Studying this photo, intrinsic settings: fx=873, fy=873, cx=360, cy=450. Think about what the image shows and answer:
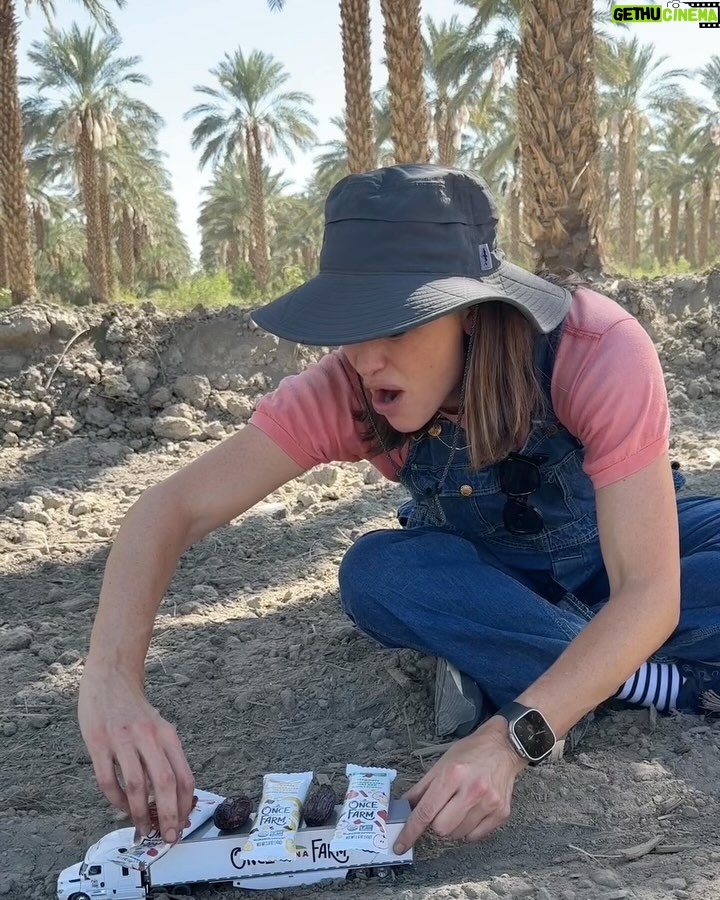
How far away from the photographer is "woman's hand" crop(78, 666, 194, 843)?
4.76ft

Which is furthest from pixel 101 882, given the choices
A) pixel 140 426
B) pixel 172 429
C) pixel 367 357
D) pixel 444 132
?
pixel 444 132

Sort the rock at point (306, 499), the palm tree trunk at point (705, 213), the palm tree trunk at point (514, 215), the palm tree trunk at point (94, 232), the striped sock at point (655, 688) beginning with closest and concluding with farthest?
the striped sock at point (655, 688)
the rock at point (306, 499)
the palm tree trunk at point (94, 232)
the palm tree trunk at point (514, 215)
the palm tree trunk at point (705, 213)

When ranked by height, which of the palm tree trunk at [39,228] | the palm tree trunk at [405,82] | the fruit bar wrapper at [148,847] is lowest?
the fruit bar wrapper at [148,847]

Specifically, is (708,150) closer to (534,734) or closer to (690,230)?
(690,230)

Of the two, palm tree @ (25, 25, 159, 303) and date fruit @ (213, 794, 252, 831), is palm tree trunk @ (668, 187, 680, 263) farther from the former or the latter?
date fruit @ (213, 794, 252, 831)

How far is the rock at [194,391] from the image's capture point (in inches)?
252

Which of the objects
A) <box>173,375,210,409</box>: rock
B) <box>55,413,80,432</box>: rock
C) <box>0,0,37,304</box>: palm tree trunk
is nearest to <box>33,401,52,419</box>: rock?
<box>55,413,80,432</box>: rock

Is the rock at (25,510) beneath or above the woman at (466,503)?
beneath

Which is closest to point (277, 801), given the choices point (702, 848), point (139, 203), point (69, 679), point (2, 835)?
→ point (2, 835)

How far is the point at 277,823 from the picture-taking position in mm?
1555

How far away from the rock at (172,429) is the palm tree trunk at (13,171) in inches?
145

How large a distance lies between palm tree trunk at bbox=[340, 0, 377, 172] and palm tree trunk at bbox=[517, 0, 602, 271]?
7.07ft

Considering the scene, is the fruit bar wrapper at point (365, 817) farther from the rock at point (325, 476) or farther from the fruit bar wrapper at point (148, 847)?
the rock at point (325, 476)

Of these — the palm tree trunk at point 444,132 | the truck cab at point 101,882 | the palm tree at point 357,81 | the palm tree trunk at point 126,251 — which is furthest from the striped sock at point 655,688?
the palm tree trunk at point 126,251
